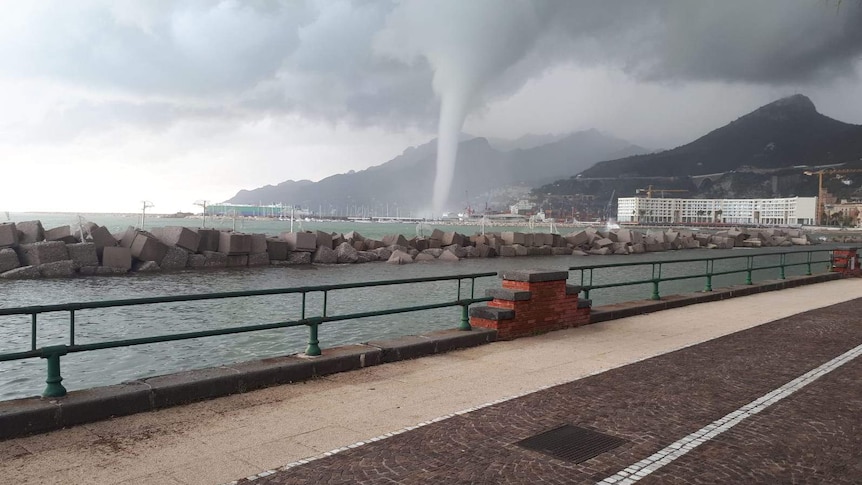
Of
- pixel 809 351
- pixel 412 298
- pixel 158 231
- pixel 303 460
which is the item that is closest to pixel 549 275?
Answer: pixel 809 351

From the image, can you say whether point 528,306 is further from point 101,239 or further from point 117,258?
point 101,239

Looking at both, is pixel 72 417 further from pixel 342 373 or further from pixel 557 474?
pixel 557 474

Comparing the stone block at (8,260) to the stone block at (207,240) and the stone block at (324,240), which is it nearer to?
the stone block at (207,240)

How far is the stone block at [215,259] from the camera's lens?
3507 cm

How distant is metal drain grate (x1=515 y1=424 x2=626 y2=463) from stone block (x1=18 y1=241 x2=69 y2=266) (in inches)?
1196

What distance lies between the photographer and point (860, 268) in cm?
2447

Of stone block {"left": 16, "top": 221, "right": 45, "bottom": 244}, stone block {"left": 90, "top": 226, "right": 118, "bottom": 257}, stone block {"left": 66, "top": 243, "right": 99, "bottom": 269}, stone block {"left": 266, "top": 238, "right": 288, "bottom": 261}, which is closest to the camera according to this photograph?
stone block {"left": 66, "top": 243, "right": 99, "bottom": 269}

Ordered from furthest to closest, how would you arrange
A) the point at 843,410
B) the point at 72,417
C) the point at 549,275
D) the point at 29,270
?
the point at 29,270
the point at 549,275
the point at 843,410
the point at 72,417

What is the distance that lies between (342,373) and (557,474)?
11.4ft

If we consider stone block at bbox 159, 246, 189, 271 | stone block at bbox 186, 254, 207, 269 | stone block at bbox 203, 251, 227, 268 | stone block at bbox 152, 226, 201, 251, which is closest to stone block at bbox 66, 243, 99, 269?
stone block at bbox 159, 246, 189, 271

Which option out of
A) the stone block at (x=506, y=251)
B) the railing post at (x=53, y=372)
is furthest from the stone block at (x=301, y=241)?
the railing post at (x=53, y=372)

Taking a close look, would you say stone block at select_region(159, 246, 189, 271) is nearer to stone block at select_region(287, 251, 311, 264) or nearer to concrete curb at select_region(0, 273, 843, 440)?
stone block at select_region(287, 251, 311, 264)

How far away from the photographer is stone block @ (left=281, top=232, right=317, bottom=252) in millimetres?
40656

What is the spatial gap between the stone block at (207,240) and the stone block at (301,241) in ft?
16.3
